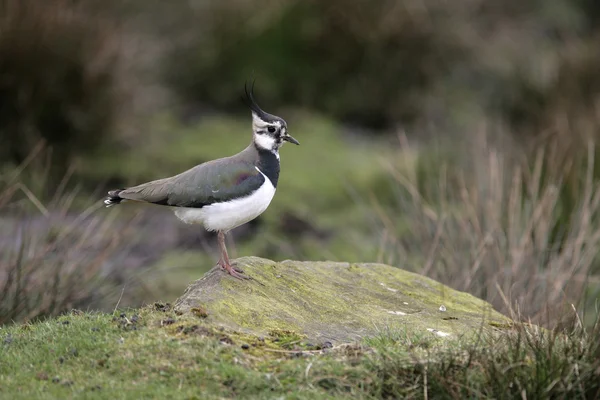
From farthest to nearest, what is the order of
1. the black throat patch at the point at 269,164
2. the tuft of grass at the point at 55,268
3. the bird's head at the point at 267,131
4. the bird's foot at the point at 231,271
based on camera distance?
the tuft of grass at the point at 55,268, the bird's head at the point at 267,131, the black throat patch at the point at 269,164, the bird's foot at the point at 231,271

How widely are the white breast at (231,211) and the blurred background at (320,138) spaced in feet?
3.93

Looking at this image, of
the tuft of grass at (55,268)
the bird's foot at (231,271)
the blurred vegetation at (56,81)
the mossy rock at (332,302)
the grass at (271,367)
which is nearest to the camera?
the grass at (271,367)

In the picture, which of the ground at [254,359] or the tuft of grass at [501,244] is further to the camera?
the tuft of grass at [501,244]

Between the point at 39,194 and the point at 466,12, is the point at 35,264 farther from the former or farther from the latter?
the point at 466,12

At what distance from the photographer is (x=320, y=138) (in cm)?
1373

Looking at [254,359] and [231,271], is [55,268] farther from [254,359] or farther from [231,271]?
[254,359]

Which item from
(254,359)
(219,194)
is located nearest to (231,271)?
(219,194)

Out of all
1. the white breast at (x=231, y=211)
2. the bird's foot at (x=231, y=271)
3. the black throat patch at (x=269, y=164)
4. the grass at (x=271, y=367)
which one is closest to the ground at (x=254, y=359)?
the grass at (x=271, y=367)

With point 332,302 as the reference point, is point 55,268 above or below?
below

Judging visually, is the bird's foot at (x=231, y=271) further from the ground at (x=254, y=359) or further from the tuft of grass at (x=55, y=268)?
the tuft of grass at (x=55, y=268)

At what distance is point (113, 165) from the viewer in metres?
11.7

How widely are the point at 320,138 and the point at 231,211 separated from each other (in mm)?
7984

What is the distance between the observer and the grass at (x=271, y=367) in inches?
182

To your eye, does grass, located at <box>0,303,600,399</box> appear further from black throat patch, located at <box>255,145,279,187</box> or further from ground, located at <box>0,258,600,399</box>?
black throat patch, located at <box>255,145,279,187</box>
